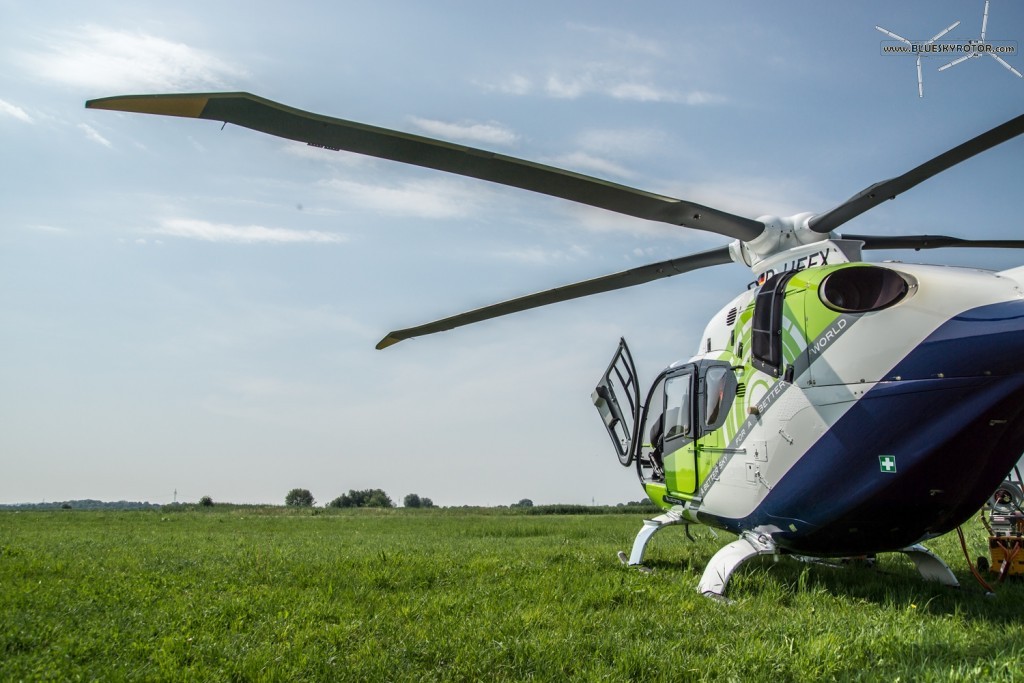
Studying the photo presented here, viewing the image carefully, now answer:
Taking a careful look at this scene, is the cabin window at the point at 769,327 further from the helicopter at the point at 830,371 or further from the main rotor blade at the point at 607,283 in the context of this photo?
the main rotor blade at the point at 607,283

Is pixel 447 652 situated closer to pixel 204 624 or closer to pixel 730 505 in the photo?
pixel 204 624

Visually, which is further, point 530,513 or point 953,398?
point 530,513

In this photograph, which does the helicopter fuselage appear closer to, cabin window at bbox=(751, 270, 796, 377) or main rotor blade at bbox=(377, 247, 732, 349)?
cabin window at bbox=(751, 270, 796, 377)

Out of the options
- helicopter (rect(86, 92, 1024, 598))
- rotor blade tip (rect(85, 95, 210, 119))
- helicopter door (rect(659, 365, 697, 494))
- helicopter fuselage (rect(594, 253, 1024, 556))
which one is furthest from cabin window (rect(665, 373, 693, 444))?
rotor blade tip (rect(85, 95, 210, 119))

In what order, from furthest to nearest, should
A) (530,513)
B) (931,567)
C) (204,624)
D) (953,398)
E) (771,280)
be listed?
(530,513) → (931,567) → (771,280) → (204,624) → (953,398)

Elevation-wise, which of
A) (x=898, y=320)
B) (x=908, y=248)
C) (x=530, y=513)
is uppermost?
(x=908, y=248)

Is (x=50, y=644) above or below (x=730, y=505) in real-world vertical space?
below

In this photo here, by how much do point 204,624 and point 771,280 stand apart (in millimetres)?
6007

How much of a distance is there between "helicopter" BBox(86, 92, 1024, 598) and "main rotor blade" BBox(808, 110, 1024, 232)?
0.05 ft

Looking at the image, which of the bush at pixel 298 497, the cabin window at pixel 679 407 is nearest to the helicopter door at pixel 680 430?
the cabin window at pixel 679 407

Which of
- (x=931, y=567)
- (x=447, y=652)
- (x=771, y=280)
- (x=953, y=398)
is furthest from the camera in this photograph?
(x=931, y=567)

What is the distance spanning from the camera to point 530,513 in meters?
28.6

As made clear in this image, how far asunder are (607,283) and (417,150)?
162 inches

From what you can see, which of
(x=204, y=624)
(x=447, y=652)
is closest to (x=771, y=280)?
(x=447, y=652)
